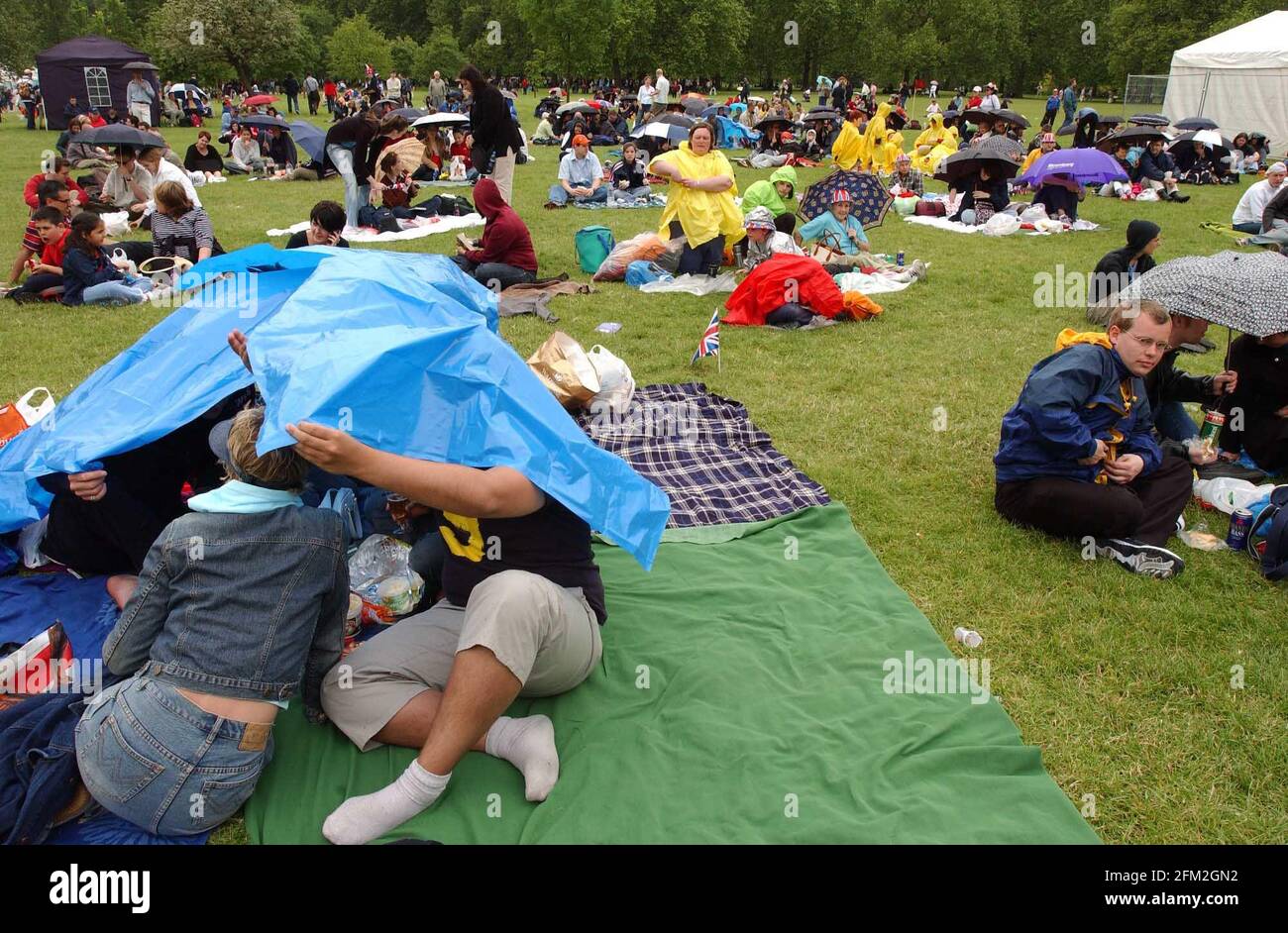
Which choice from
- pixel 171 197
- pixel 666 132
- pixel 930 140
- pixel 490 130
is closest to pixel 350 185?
pixel 490 130

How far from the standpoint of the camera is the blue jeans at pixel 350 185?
42.7ft

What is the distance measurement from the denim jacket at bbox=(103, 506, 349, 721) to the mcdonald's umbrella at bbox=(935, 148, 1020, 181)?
13.9 metres

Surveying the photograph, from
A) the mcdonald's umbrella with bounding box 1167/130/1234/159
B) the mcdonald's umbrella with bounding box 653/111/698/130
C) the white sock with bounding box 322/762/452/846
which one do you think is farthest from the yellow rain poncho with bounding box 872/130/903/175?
the white sock with bounding box 322/762/452/846

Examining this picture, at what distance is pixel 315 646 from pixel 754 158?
2143 cm

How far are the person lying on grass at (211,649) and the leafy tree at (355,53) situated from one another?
54411 mm

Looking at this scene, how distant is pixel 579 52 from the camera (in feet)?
151

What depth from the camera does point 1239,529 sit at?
4.95 meters

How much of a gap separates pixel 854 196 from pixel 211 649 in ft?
32.5

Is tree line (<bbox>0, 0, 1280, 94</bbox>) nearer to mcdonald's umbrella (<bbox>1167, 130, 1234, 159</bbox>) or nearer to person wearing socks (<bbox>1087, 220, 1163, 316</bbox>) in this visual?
mcdonald's umbrella (<bbox>1167, 130, 1234, 159</bbox>)

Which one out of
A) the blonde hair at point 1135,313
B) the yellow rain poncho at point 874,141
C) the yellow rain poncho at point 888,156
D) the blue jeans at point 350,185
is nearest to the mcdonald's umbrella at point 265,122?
the blue jeans at point 350,185

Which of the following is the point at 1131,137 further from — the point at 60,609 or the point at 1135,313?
the point at 60,609

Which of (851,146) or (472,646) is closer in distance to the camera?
(472,646)

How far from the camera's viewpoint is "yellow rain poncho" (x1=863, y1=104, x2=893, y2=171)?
16266 millimetres
